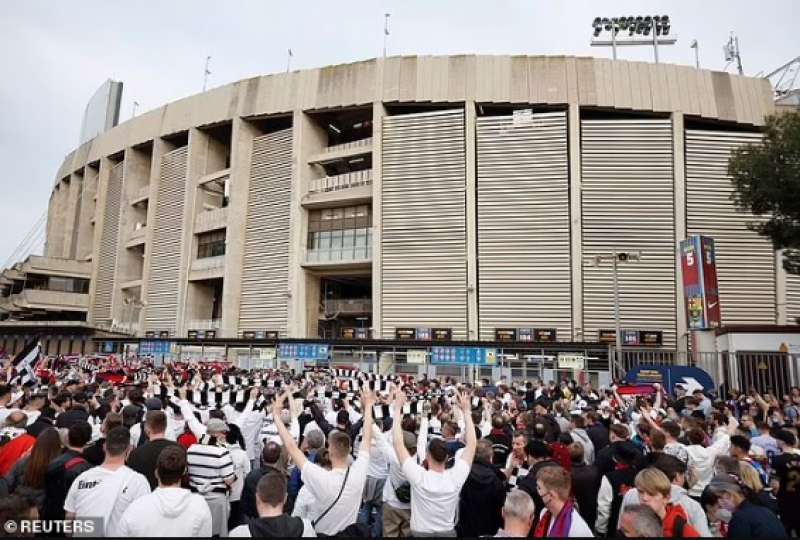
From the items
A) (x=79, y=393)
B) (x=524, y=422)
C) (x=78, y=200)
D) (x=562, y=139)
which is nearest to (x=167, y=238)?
(x=78, y=200)

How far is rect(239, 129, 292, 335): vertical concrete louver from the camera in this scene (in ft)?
119

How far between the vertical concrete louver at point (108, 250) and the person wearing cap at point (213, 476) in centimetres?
5047

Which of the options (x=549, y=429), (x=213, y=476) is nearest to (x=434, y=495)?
(x=213, y=476)

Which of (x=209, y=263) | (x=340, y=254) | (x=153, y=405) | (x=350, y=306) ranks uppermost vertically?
(x=340, y=254)

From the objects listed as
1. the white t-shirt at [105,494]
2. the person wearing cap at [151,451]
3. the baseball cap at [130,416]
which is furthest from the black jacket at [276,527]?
the baseball cap at [130,416]

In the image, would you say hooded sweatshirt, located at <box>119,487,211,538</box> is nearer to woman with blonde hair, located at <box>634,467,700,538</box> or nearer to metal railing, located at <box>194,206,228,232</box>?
woman with blonde hair, located at <box>634,467,700,538</box>

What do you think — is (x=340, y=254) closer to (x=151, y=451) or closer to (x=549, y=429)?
(x=549, y=429)

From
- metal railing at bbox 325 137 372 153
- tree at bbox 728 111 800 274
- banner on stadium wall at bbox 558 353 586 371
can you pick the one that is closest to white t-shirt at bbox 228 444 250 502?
banner on stadium wall at bbox 558 353 586 371

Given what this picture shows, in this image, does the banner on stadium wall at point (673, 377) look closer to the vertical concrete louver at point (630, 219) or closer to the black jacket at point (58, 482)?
the vertical concrete louver at point (630, 219)

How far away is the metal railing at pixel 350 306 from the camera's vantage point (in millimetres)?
38469

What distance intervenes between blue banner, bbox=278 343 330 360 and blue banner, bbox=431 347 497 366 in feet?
19.1

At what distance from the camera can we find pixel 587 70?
31359mm

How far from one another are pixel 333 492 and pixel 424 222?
29625 millimetres

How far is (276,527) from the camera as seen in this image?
289 centimetres
